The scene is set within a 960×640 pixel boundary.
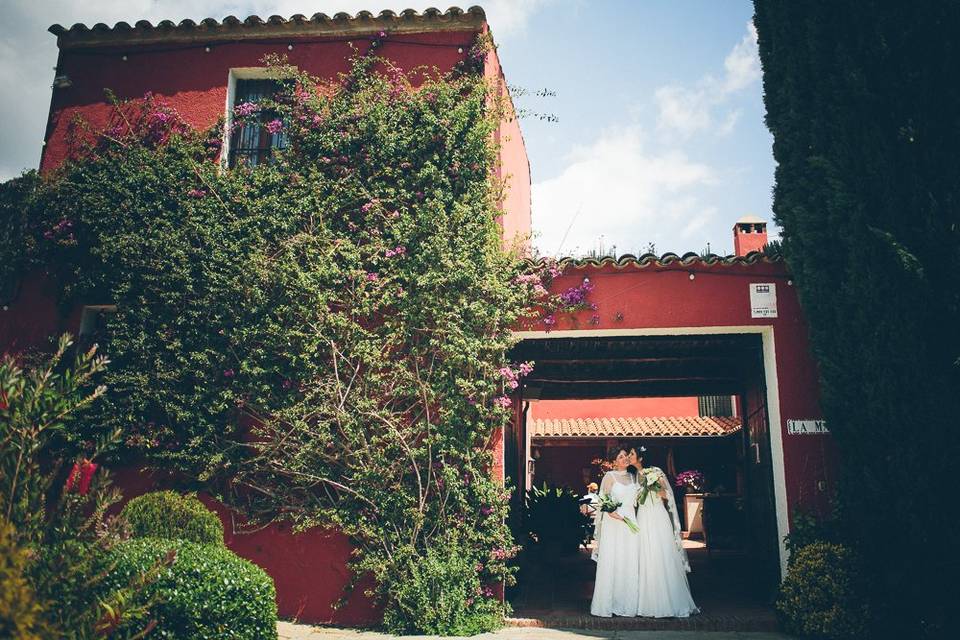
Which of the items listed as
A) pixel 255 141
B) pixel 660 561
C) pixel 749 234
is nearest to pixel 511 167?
pixel 255 141

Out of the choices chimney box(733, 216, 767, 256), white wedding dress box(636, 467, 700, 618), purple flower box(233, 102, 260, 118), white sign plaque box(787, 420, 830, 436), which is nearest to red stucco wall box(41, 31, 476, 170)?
purple flower box(233, 102, 260, 118)

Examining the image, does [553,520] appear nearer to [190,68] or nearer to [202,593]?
[202,593]

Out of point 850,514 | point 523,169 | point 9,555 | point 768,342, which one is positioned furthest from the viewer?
point 523,169

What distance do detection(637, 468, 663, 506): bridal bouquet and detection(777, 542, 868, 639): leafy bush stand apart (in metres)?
1.84

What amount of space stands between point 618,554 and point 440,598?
230 centimetres

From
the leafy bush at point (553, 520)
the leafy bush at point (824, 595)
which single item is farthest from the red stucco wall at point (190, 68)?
the leafy bush at point (553, 520)

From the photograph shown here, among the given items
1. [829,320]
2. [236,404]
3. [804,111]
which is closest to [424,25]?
[804,111]

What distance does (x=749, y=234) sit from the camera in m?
17.9

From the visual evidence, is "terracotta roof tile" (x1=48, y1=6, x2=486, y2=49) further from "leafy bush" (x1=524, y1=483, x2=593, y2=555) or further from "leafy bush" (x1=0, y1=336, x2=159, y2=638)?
"leafy bush" (x1=524, y1=483, x2=593, y2=555)

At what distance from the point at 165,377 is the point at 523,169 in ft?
24.3

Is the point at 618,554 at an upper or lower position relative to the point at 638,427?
lower

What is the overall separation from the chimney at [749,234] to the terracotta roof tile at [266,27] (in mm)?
10995

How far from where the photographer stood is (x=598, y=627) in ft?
24.3

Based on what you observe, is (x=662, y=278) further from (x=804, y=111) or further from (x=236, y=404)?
(x=236, y=404)
